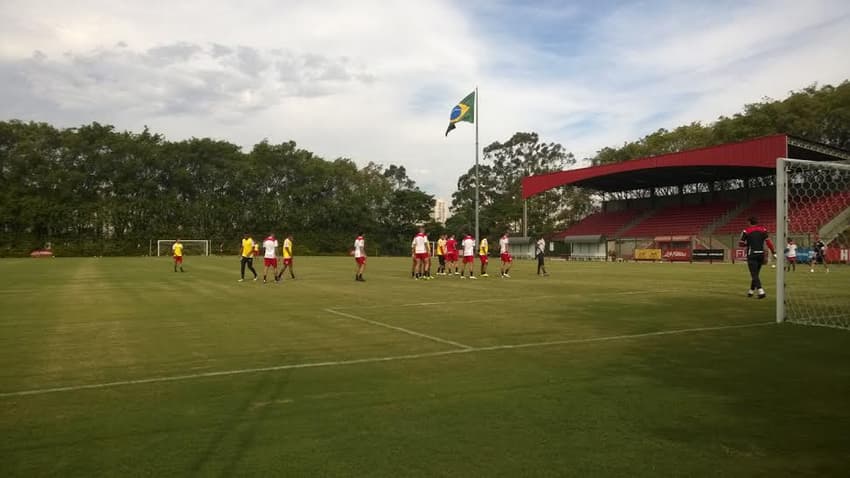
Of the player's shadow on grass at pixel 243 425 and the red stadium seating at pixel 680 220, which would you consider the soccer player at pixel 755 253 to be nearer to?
the player's shadow on grass at pixel 243 425

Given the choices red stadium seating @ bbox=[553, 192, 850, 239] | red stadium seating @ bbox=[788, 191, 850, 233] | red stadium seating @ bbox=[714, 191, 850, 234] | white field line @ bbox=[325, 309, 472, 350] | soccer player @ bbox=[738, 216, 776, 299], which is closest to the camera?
white field line @ bbox=[325, 309, 472, 350]

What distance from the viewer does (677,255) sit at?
49.2 m

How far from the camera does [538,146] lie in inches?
3593

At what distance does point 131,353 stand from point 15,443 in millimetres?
3713

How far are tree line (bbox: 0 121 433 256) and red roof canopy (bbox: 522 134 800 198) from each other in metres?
27.2

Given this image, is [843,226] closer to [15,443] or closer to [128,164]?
[15,443]

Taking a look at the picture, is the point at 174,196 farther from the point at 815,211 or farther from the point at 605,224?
the point at 815,211

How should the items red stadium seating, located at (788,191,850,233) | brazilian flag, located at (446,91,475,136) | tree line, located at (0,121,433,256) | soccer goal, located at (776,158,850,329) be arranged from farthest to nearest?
tree line, located at (0,121,433,256)
red stadium seating, located at (788,191,850,233)
brazilian flag, located at (446,91,475,136)
soccer goal, located at (776,158,850,329)

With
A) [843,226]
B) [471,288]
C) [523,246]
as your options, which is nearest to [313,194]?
[523,246]

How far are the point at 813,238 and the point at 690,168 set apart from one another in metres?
10.6

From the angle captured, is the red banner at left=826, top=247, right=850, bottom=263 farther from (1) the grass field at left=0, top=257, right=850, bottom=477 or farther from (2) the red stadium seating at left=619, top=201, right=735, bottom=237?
(1) the grass field at left=0, top=257, right=850, bottom=477

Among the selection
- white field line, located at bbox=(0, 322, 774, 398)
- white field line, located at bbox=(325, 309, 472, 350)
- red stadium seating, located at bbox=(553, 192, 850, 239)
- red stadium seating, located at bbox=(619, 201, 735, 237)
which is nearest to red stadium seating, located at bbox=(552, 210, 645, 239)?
red stadium seating, located at bbox=(553, 192, 850, 239)

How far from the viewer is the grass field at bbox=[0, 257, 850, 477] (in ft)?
13.2

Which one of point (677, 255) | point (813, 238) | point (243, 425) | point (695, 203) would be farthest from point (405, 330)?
point (695, 203)
